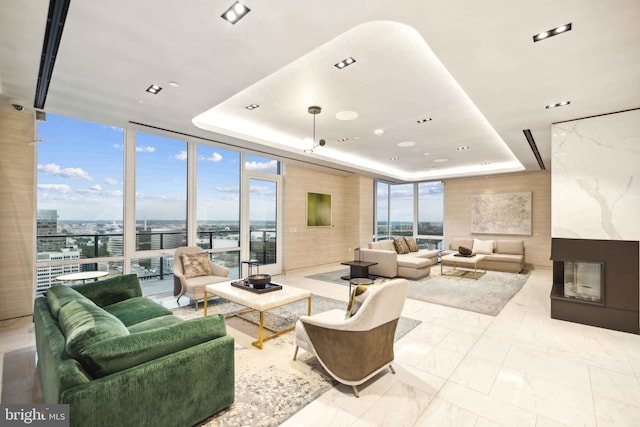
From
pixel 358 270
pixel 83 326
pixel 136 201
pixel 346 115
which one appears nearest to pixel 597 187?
pixel 346 115

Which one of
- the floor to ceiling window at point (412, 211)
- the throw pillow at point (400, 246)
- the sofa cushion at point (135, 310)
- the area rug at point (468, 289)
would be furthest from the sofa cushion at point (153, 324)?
the floor to ceiling window at point (412, 211)

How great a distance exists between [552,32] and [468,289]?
4.56 meters

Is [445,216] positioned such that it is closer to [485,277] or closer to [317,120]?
[485,277]

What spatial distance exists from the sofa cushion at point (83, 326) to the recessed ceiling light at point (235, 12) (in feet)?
7.02

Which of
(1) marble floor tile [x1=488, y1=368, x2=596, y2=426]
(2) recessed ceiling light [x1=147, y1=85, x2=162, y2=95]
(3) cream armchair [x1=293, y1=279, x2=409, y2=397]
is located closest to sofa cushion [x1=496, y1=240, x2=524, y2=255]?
(1) marble floor tile [x1=488, y1=368, x2=596, y2=426]

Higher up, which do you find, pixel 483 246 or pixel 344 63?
pixel 344 63

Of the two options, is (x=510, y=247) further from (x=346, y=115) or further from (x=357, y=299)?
(x=357, y=299)

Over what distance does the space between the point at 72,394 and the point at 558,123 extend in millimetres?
5594

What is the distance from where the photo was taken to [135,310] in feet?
9.78

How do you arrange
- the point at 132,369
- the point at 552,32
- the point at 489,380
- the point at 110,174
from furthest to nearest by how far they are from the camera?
1. the point at 110,174
2. the point at 489,380
3. the point at 552,32
4. the point at 132,369

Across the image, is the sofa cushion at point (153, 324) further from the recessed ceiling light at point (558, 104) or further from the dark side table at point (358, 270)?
the recessed ceiling light at point (558, 104)

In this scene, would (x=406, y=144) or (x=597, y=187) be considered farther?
(x=406, y=144)

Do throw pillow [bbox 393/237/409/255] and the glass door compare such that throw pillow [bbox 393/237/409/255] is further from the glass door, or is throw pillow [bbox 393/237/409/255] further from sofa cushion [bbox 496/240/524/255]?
the glass door

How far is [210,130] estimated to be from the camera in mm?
4395
